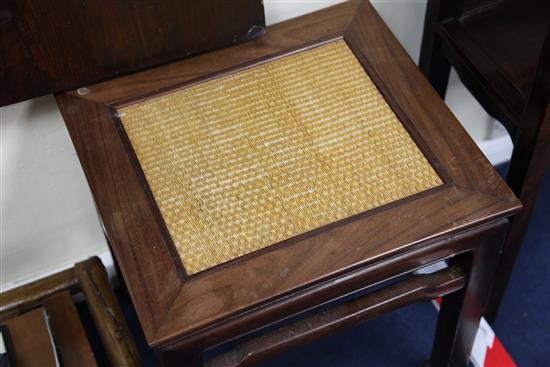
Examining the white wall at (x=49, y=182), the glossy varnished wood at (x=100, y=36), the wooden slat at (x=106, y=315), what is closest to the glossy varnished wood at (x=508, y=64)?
the white wall at (x=49, y=182)

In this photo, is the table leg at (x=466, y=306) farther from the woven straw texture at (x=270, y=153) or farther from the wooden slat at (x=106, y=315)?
the wooden slat at (x=106, y=315)

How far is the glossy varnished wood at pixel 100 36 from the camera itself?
0.81 meters

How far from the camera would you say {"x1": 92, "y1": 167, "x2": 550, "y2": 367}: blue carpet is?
1193 mm

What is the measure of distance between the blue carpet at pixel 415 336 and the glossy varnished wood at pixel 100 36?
510 millimetres

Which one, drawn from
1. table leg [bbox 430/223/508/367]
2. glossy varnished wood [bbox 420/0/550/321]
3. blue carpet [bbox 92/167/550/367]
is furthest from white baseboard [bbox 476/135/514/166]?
table leg [bbox 430/223/508/367]

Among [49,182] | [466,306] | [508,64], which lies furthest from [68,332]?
[508,64]

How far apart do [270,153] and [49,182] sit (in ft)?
1.34

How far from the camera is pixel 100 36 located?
0.86 metres

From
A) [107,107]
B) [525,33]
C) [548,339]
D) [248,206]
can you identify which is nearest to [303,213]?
[248,206]

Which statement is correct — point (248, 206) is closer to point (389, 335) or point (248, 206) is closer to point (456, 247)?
point (456, 247)

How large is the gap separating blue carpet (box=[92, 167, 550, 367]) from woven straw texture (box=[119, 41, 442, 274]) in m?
0.48

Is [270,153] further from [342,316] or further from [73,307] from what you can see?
[73,307]

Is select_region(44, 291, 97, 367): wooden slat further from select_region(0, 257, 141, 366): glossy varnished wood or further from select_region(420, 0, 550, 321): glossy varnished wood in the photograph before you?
select_region(420, 0, 550, 321): glossy varnished wood

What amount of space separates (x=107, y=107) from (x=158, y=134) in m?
0.07
